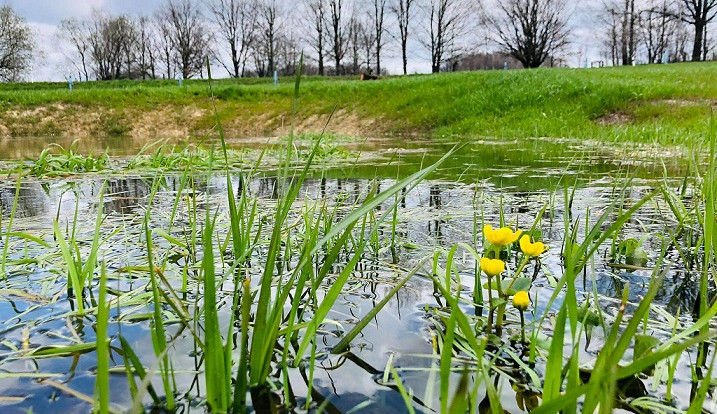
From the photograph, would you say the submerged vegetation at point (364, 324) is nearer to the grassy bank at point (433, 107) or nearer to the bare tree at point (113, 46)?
the grassy bank at point (433, 107)

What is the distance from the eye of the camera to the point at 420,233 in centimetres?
156

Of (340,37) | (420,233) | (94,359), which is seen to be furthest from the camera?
(340,37)

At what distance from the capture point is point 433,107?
10719 mm

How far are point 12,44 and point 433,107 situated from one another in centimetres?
2868

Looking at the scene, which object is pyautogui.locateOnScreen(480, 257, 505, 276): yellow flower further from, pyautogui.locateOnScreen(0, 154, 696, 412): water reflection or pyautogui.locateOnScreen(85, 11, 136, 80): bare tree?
pyautogui.locateOnScreen(85, 11, 136, 80): bare tree

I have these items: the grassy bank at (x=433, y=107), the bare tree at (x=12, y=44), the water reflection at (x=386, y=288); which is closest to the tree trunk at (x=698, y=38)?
the grassy bank at (x=433, y=107)

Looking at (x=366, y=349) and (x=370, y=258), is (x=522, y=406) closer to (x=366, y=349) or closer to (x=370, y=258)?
(x=366, y=349)

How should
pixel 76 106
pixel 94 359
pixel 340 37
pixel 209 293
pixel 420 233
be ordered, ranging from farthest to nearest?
pixel 340 37 < pixel 76 106 < pixel 420 233 < pixel 94 359 < pixel 209 293

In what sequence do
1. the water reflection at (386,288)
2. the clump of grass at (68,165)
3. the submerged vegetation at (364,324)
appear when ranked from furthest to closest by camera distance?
the clump of grass at (68,165)
the water reflection at (386,288)
the submerged vegetation at (364,324)

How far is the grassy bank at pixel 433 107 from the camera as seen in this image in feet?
24.5

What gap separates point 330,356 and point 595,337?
0.45 m

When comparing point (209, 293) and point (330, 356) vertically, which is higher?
point (209, 293)

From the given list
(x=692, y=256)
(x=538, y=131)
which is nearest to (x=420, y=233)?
(x=692, y=256)

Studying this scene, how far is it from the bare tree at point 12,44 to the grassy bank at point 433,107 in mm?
18437
